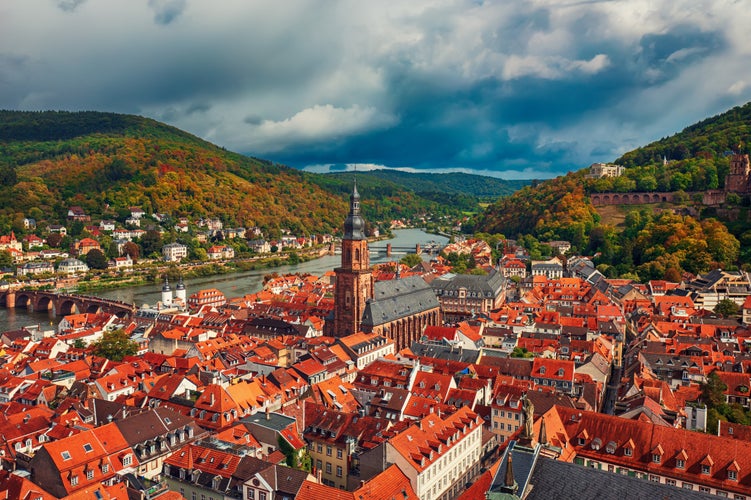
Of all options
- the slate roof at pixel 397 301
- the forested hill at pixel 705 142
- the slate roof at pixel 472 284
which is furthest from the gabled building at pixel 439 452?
the forested hill at pixel 705 142

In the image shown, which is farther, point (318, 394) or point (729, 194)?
point (729, 194)

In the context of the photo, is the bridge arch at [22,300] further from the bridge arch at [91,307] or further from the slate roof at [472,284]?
the slate roof at [472,284]

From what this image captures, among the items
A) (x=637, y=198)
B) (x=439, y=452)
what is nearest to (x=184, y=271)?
(x=637, y=198)

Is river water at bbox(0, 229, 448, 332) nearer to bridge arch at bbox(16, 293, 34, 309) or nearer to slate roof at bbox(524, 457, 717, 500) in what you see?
bridge arch at bbox(16, 293, 34, 309)

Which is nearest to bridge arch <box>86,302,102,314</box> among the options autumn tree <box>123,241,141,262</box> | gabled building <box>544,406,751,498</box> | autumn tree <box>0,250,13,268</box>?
autumn tree <box>0,250,13,268</box>

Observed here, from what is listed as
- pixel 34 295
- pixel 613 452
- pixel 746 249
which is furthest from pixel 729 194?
pixel 34 295

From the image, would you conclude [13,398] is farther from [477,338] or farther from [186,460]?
[477,338]

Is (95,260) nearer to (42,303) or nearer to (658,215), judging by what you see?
(42,303)
